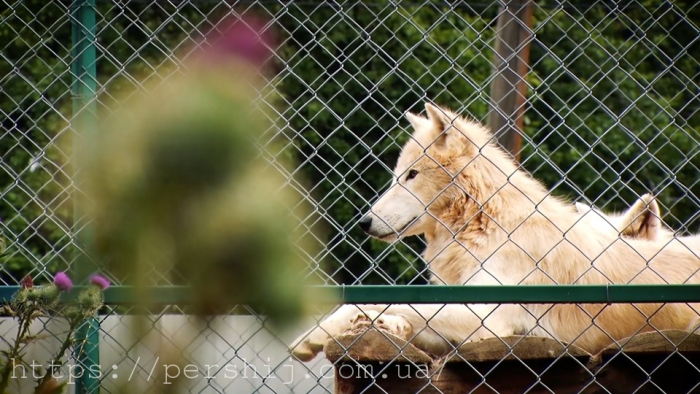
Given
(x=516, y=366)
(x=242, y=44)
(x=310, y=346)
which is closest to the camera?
(x=242, y=44)

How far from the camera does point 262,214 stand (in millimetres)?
549

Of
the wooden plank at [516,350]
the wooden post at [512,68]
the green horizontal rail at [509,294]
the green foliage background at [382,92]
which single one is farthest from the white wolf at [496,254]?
the green foliage background at [382,92]

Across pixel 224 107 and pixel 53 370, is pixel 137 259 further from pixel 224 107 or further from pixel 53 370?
pixel 53 370

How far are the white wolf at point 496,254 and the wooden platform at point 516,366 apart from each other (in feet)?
0.52

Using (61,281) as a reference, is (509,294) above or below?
below

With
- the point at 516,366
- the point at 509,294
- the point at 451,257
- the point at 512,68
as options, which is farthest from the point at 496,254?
the point at 512,68

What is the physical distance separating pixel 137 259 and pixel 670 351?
220 cm

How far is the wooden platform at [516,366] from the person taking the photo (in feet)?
7.67

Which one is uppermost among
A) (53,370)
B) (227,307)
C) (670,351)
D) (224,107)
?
(224,107)

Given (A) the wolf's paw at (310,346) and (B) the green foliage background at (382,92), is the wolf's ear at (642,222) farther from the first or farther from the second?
(B) the green foliage background at (382,92)

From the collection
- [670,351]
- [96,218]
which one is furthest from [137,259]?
[670,351]

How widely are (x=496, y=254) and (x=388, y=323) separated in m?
0.69

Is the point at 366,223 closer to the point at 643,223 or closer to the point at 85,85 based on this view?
the point at 643,223

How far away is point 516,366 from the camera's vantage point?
94.5 inches
